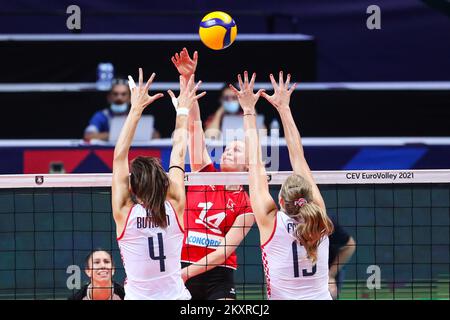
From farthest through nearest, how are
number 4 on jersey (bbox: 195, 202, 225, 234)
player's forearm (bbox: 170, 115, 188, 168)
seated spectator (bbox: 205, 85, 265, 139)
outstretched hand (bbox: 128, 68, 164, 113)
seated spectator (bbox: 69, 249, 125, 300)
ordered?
seated spectator (bbox: 205, 85, 265, 139) → seated spectator (bbox: 69, 249, 125, 300) → number 4 on jersey (bbox: 195, 202, 225, 234) → outstretched hand (bbox: 128, 68, 164, 113) → player's forearm (bbox: 170, 115, 188, 168)

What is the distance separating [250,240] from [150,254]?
5.01 metres

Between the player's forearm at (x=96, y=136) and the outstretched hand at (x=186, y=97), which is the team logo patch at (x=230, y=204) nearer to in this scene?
the outstretched hand at (x=186, y=97)

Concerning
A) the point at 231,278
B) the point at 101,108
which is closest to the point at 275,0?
the point at 101,108

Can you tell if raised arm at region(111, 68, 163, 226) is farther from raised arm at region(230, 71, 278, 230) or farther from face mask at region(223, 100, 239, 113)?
face mask at region(223, 100, 239, 113)

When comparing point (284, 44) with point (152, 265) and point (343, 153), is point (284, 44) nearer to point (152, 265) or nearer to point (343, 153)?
point (343, 153)

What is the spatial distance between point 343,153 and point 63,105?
3.95 meters

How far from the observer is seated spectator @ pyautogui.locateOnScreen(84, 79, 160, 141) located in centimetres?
1403

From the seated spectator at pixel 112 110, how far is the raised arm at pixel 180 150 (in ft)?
19.1

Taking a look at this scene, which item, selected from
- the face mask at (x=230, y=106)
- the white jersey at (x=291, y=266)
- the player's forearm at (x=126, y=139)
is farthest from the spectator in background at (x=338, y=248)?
the player's forearm at (x=126, y=139)

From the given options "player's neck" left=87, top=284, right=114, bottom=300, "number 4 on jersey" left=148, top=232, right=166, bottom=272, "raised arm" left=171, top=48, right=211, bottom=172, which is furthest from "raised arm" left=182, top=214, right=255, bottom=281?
"number 4 on jersey" left=148, top=232, right=166, bottom=272

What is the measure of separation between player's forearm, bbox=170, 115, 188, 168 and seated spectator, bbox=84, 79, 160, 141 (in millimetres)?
6026

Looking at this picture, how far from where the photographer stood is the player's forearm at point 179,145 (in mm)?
7754

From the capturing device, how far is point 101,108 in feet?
47.4

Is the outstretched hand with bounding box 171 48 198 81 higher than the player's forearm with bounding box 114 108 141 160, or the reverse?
the outstretched hand with bounding box 171 48 198 81
